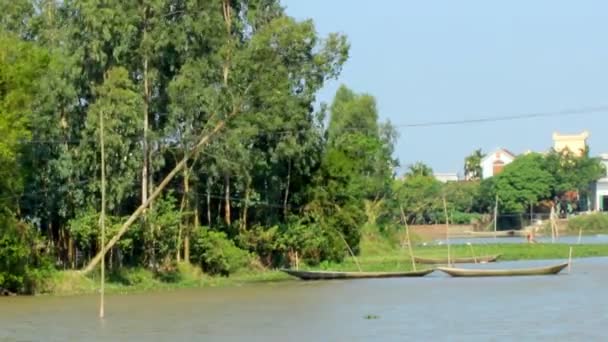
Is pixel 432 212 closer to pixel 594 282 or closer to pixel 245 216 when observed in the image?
pixel 245 216

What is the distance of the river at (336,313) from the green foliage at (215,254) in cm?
257

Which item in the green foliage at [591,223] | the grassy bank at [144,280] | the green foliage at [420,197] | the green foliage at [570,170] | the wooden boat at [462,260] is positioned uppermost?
the green foliage at [570,170]

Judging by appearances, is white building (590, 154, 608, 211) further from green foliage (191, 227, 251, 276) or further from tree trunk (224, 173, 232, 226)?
green foliage (191, 227, 251, 276)

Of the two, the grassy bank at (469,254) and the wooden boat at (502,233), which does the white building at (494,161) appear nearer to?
the wooden boat at (502,233)

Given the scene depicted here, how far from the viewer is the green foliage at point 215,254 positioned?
149ft

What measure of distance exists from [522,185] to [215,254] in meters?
62.9

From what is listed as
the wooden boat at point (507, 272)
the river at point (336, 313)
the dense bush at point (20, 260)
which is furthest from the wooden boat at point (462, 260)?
the dense bush at point (20, 260)

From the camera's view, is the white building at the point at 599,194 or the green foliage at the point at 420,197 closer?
the green foliage at the point at 420,197

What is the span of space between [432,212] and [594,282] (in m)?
58.9

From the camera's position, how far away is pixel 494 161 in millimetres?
127625

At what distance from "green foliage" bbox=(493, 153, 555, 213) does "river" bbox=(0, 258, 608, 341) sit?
203 feet

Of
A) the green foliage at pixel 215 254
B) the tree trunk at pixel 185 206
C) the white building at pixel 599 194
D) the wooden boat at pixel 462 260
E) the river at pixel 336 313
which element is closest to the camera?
the river at pixel 336 313

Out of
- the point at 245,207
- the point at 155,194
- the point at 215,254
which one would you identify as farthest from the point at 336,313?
the point at 245,207

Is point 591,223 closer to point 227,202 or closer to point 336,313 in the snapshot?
point 227,202
